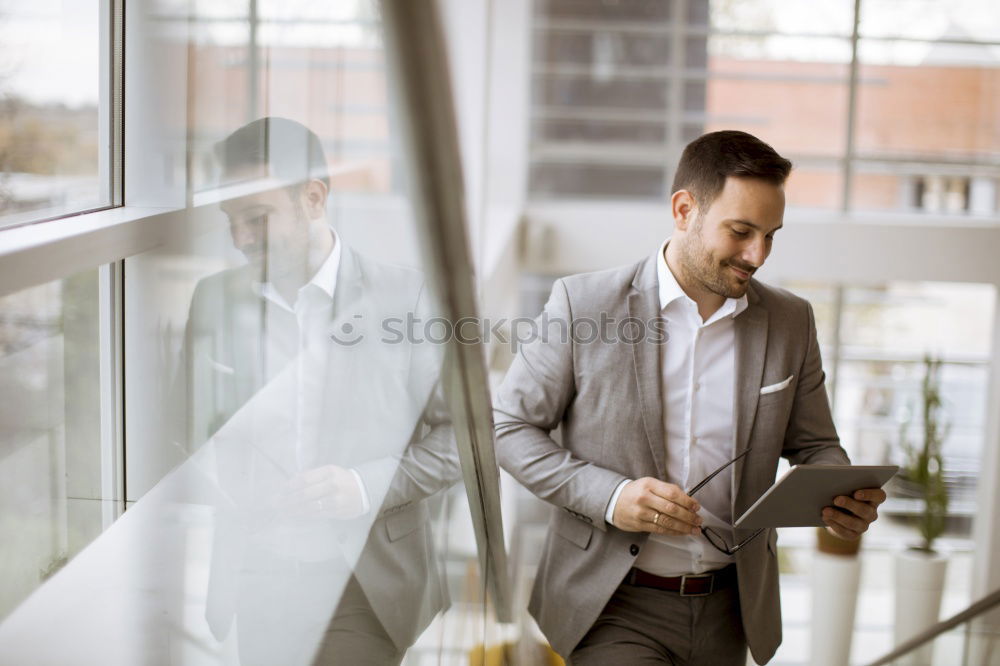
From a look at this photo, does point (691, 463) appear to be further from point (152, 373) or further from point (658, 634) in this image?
point (152, 373)

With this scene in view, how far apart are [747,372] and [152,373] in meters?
1.19

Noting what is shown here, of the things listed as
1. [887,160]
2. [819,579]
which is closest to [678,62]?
[887,160]

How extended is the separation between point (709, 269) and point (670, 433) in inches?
13.8

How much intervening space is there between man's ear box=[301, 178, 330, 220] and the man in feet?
3.31

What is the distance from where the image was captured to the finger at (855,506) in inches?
76.6

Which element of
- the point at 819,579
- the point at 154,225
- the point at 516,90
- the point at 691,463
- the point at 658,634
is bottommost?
the point at 819,579

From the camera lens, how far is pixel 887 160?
274 inches

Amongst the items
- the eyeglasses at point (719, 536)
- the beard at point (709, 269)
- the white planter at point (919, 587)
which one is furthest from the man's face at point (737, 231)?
the white planter at point (919, 587)

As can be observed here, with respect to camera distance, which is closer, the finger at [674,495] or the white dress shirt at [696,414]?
the finger at [674,495]

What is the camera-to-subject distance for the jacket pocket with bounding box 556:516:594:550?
208 cm

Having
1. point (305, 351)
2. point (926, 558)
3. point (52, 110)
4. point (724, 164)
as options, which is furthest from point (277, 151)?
point (926, 558)

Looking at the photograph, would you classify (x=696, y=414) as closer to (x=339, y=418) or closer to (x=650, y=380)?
(x=650, y=380)

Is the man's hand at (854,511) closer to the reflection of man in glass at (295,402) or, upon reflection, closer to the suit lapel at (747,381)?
the suit lapel at (747,381)

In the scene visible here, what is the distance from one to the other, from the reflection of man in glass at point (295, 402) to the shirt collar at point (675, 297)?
0.88m
